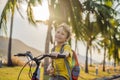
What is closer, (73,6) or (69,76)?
(69,76)

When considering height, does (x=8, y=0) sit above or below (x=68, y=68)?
above

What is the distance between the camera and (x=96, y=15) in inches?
797

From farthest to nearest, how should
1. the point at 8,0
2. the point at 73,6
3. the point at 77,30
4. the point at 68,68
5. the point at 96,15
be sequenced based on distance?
the point at 96,15 < the point at 8,0 < the point at 73,6 < the point at 77,30 < the point at 68,68

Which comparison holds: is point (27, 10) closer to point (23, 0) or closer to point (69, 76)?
point (23, 0)

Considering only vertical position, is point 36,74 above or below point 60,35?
below

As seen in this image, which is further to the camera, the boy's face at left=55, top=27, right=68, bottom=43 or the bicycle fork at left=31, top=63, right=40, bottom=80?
the boy's face at left=55, top=27, right=68, bottom=43

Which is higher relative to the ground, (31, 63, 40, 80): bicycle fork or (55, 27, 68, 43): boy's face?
(55, 27, 68, 43): boy's face

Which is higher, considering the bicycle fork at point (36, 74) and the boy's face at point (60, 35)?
the boy's face at point (60, 35)

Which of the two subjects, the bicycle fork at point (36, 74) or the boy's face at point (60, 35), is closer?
the bicycle fork at point (36, 74)

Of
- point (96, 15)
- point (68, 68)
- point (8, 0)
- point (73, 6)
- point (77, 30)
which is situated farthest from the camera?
point (96, 15)

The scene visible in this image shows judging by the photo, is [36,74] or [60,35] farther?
[60,35]

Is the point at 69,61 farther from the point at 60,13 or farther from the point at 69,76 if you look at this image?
the point at 60,13

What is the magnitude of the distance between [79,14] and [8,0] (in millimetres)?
4177

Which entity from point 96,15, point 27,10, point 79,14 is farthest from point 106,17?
point 27,10
